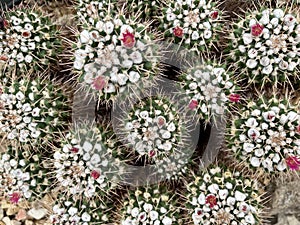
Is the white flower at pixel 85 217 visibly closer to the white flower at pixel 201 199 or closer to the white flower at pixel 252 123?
the white flower at pixel 201 199

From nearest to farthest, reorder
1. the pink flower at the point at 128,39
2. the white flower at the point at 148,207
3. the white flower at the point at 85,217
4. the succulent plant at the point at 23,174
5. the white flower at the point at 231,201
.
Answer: the pink flower at the point at 128,39, the white flower at the point at 231,201, the white flower at the point at 148,207, the white flower at the point at 85,217, the succulent plant at the point at 23,174

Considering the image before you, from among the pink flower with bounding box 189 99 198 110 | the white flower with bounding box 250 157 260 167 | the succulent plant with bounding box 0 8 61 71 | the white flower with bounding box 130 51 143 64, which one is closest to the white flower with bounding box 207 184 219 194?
the white flower with bounding box 250 157 260 167

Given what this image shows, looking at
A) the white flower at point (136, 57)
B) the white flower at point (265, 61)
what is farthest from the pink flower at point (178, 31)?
the white flower at point (265, 61)

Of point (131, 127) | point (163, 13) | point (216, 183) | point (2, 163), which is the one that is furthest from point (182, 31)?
point (2, 163)

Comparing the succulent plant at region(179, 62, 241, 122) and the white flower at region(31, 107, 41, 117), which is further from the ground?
the succulent plant at region(179, 62, 241, 122)

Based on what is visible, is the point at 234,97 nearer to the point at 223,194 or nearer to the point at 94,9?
the point at 223,194

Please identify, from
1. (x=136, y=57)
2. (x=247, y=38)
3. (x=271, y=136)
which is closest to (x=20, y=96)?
(x=136, y=57)

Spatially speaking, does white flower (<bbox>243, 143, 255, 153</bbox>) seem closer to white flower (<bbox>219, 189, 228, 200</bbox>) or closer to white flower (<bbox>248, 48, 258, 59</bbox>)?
white flower (<bbox>219, 189, 228, 200</bbox>)
